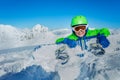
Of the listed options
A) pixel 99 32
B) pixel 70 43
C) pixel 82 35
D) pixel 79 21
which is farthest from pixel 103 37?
pixel 70 43

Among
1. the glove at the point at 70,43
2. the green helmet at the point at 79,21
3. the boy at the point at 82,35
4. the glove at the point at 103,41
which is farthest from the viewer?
the glove at the point at 70,43

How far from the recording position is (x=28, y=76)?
13675 cm

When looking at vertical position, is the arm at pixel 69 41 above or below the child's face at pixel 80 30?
below

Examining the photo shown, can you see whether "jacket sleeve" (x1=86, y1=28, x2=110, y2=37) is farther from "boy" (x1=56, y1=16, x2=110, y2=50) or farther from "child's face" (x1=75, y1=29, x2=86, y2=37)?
"child's face" (x1=75, y1=29, x2=86, y2=37)

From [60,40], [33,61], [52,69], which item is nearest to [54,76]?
[52,69]

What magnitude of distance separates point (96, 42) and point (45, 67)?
386 feet

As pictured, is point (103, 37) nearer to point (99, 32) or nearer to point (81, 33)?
point (99, 32)

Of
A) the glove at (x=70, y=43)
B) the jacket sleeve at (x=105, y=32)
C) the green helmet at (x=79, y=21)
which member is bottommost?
the glove at (x=70, y=43)

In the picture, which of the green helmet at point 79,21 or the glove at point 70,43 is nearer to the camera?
the green helmet at point 79,21

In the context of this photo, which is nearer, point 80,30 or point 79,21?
point 79,21

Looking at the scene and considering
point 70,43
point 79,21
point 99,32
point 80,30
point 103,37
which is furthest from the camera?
point 80,30

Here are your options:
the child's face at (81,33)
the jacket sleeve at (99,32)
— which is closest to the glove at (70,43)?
the child's face at (81,33)

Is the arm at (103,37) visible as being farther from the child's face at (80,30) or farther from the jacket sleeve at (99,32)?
the child's face at (80,30)

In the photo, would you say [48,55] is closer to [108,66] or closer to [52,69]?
[52,69]
